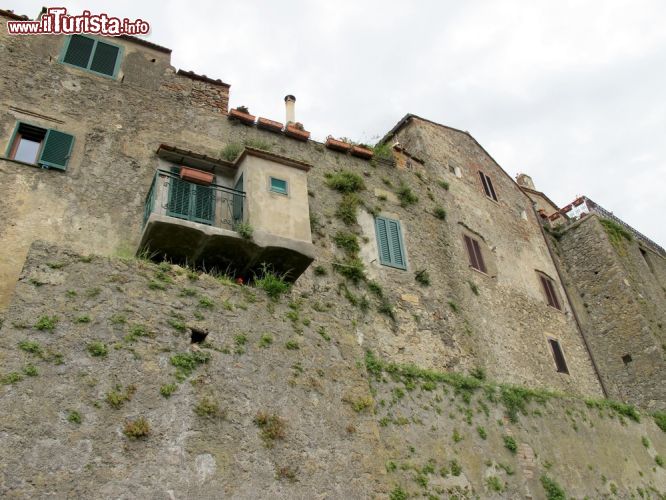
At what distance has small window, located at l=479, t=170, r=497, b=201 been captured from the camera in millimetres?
19281

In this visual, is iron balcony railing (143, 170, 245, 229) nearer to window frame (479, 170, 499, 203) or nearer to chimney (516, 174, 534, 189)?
window frame (479, 170, 499, 203)

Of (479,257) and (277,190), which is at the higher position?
(479,257)

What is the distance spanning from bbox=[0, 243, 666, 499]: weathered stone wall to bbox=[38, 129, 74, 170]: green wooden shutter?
437 cm

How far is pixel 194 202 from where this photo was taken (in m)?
10.5

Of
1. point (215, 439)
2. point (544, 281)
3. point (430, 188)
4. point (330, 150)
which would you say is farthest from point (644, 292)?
point (215, 439)

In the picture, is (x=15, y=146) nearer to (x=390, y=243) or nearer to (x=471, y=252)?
(x=390, y=243)

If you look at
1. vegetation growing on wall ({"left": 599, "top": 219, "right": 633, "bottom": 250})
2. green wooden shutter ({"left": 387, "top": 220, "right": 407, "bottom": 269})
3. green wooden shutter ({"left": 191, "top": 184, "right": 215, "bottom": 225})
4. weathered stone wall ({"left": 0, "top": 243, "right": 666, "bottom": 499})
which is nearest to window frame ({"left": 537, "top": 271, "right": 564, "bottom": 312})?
vegetation growing on wall ({"left": 599, "top": 219, "right": 633, "bottom": 250})

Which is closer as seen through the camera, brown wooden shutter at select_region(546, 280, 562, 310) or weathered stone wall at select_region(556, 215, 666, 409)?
weathered stone wall at select_region(556, 215, 666, 409)

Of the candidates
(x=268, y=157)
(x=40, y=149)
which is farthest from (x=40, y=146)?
(x=268, y=157)

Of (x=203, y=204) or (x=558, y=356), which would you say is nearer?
(x=203, y=204)

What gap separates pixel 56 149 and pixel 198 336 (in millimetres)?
5957

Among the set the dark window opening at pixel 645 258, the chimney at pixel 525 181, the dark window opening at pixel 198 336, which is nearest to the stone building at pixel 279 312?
the dark window opening at pixel 198 336

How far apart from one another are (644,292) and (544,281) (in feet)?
13.2

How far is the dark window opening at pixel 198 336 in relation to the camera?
748 centimetres
